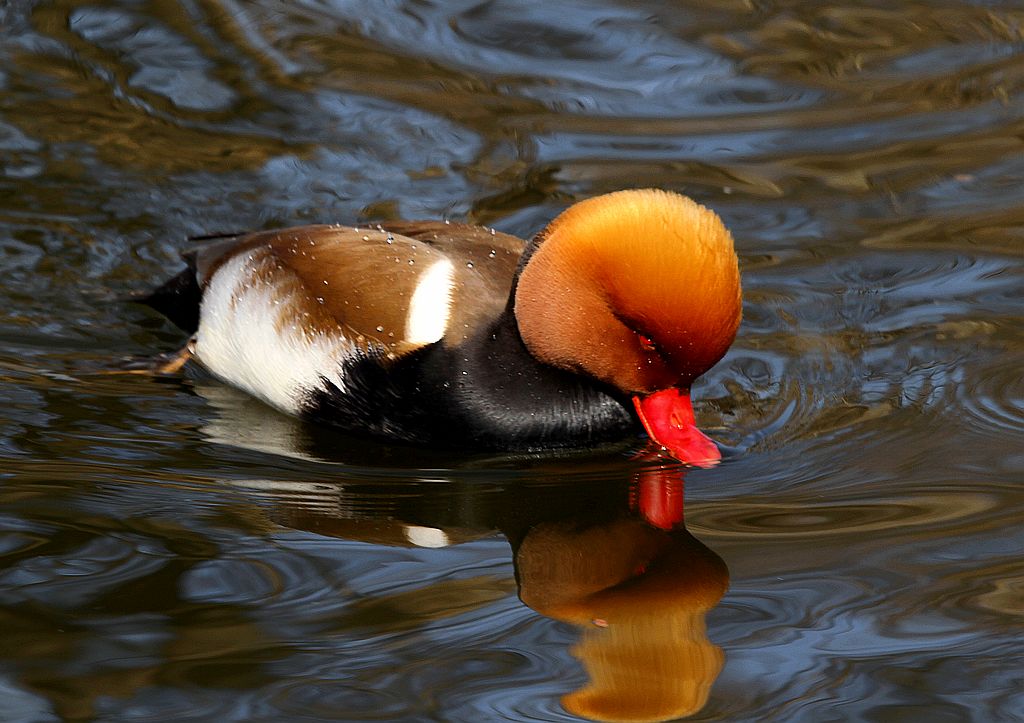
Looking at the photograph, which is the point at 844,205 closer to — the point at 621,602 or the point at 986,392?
the point at 986,392

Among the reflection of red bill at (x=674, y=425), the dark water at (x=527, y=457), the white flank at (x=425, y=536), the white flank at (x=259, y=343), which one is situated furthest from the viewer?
the white flank at (x=259, y=343)

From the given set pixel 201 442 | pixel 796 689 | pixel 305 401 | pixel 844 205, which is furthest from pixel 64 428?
pixel 844 205

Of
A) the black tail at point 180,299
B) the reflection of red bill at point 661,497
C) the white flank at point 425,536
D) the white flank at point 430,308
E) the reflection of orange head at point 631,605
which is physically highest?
the white flank at point 430,308

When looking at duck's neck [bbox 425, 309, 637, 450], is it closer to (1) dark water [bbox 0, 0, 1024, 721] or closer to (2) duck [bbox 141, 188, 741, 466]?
(2) duck [bbox 141, 188, 741, 466]

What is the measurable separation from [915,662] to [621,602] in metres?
0.69

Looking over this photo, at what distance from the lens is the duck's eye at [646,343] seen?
13.7 feet

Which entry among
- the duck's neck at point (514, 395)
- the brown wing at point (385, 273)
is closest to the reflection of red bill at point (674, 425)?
the duck's neck at point (514, 395)

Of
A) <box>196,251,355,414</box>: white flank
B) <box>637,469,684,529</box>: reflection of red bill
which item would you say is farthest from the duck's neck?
<box>196,251,355,414</box>: white flank

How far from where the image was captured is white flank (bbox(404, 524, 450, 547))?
3.90m

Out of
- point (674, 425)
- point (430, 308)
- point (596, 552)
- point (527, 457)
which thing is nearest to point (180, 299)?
point (430, 308)

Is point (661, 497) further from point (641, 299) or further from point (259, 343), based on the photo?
point (259, 343)

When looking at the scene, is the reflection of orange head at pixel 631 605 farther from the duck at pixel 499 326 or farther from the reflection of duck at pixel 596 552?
the duck at pixel 499 326

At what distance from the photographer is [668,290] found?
3.96 m

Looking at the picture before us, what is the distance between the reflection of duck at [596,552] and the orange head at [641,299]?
0.25 m
